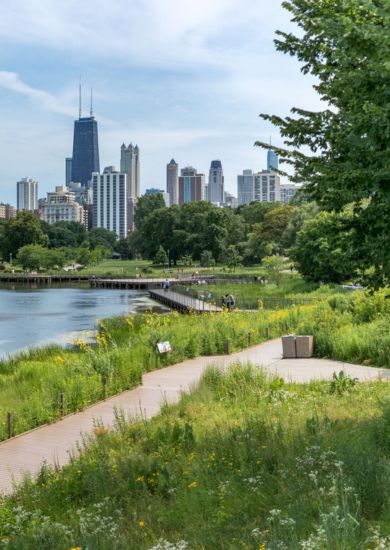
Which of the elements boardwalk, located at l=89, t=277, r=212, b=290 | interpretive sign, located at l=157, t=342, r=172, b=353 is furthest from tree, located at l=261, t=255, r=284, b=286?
interpretive sign, located at l=157, t=342, r=172, b=353

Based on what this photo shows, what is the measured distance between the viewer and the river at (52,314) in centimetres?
3653

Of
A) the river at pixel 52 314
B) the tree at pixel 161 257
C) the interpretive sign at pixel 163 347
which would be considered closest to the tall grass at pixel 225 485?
the interpretive sign at pixel 163 347

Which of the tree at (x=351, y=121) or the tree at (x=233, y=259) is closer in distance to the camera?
the tree at (x=351, y=121)

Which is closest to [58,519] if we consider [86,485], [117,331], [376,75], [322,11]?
[86,485]

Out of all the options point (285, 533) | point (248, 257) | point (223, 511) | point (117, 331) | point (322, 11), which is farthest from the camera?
point (248, 257)

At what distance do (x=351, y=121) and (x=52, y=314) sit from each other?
4668 centimetres

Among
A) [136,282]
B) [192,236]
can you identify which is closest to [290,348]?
[136,282]

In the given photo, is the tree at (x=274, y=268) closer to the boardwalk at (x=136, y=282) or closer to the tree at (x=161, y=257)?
the boardwalk at (x=136, y=282)

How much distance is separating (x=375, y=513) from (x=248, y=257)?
10361 cm

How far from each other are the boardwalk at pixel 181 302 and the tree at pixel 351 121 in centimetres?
3324

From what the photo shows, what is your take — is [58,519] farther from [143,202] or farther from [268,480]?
[143,202]

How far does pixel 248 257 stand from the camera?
359ft

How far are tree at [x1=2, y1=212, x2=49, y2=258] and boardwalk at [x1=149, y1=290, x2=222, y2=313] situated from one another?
242 ft

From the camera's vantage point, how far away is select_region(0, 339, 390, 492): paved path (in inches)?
400
